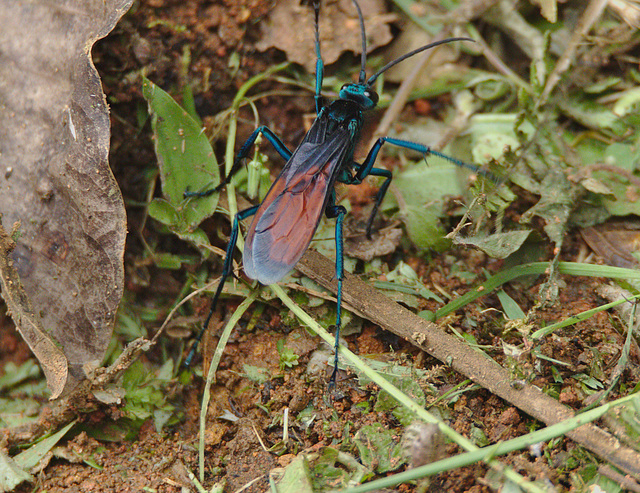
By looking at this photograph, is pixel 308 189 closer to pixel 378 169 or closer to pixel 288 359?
pixel 378 169

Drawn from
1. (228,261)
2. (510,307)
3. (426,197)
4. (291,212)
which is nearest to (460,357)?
(510,307)

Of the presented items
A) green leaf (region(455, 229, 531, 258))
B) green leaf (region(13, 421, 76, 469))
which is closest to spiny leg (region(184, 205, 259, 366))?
green leaf (region(13, 421, 76, 469))

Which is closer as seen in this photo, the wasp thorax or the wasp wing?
the wasp wing

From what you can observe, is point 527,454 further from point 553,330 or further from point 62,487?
point 62,487

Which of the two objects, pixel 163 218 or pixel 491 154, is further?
pixel 491 154

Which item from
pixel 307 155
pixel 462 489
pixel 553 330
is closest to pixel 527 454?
pixel 462 489

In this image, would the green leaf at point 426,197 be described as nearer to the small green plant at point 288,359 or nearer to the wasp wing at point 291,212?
the wasp wing at point 291,212

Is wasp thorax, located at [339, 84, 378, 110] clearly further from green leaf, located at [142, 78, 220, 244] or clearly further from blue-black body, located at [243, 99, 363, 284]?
green leaf, located at [142, 78, 220, 244]
